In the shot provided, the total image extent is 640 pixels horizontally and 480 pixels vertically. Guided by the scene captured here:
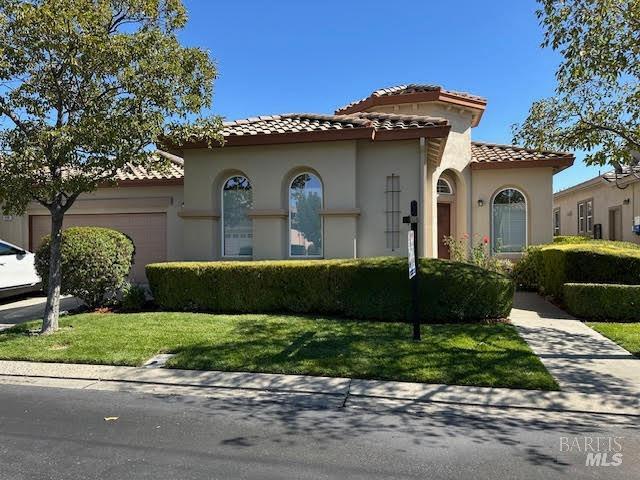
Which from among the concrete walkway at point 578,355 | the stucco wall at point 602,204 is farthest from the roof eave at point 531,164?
the concrete walkway at point 578,355

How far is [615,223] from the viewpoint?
65.0ft

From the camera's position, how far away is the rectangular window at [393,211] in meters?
11.0

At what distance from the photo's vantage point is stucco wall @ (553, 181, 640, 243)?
58.9 ft

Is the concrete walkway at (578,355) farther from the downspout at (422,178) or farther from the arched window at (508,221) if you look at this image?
the arched window at (508,221)

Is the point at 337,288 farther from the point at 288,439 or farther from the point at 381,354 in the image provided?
the point at 288,439

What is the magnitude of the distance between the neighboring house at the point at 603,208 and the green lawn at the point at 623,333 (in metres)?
7.64

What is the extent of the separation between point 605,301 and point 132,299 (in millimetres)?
9490

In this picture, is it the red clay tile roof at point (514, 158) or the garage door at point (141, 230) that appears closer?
the garage door at point (141, 230)

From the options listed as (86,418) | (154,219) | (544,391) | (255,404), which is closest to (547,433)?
(544,391)

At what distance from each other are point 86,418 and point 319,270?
17.3 ft

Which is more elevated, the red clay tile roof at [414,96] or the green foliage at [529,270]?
the red clay tile roof at [414,96]

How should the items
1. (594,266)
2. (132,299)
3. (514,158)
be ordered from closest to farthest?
(594,266) → (132,299) → (514,158)

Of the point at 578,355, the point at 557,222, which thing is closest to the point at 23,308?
the point at 578,355

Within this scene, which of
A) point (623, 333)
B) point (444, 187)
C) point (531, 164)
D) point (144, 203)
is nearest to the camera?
point (623, 333)
